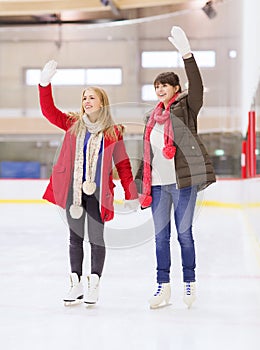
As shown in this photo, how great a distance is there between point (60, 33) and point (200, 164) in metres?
13.7

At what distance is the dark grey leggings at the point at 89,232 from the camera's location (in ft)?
11.2

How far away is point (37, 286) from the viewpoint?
4145mm

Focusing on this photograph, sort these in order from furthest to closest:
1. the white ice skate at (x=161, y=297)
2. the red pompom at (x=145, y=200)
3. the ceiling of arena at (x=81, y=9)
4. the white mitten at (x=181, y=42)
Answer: the ceiling of arena at (x=81, y=9) → the white ice skate at (x=161, y=297) → the red pompom at (x=145, y=200) → the white mitten at (x=181, y=42)

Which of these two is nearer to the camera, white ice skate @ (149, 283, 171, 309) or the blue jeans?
the blue jeans

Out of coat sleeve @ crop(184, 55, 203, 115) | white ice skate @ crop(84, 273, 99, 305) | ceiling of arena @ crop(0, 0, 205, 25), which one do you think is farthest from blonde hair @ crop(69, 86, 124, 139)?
ceiling of arena @ crop(0, 0, 205, 25)

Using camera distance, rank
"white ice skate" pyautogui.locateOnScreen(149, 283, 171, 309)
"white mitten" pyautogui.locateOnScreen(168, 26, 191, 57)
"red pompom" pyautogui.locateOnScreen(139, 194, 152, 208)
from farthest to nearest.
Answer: "white ice skate" pyautogui.locateOnScreen(149, 283, 171, 309), "red pompom" pyautogui.locateOnScreen(139, 194, 152, 208), "white mitten" pyautogui.locateOnScreen(168, 26, 191, 57)

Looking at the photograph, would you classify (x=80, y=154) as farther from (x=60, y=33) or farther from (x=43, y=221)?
(x=60, y=33)

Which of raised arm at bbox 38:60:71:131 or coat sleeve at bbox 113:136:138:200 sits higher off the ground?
raised arm at bbox 38:60:71:131

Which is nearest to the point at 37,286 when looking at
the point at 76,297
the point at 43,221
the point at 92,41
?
the point at 76,297

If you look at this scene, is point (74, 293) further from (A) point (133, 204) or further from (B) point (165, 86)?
(B) point (165, 86)

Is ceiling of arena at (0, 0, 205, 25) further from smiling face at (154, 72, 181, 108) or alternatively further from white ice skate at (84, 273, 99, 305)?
white ice skate at (84, 273, 99, 305)

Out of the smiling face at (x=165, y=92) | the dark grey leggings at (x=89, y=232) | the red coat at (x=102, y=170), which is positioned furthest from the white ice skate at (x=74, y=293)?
the smiling face at (x=165, y=92)

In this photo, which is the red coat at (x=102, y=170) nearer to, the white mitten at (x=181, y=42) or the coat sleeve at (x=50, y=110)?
the coat sleeve at (x=50, y=110)

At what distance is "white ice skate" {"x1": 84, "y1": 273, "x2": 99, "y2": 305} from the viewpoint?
349cm
